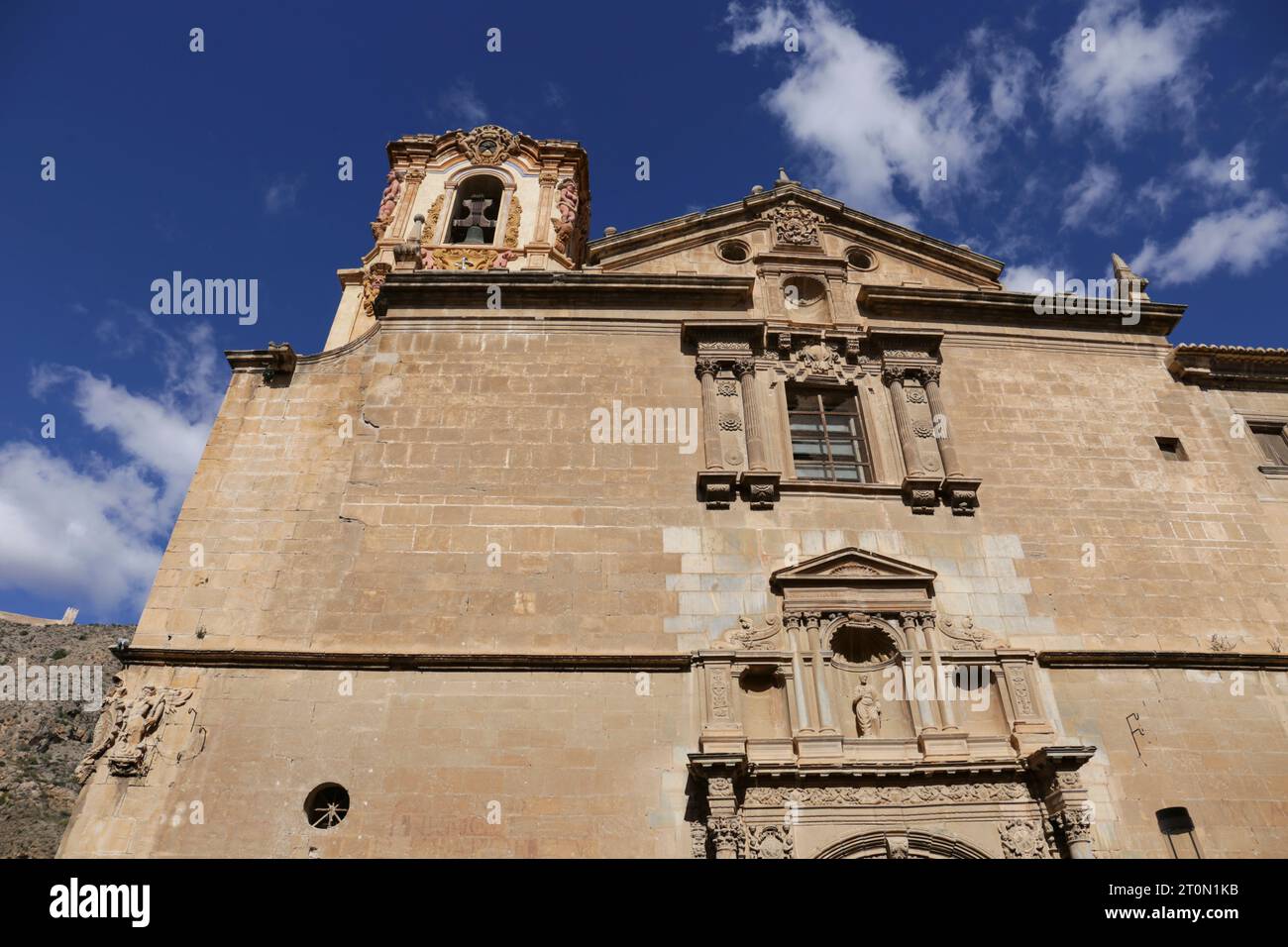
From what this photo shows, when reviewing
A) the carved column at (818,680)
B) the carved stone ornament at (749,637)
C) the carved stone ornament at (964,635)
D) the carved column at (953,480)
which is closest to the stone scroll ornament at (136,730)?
the carved stone ornament at (749,637)

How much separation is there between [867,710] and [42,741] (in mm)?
44832

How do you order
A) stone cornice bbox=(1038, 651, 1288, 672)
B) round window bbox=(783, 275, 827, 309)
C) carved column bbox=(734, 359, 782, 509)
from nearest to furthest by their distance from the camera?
stone cornice bbox=(1038, 651, 1288, 672) → carved column bbox=(734, 359, 782, 509) → round window bbox=(783, 275, 827, 309)

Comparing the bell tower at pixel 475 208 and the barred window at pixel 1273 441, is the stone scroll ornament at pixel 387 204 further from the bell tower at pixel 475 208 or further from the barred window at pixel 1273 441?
the barred window at pixel 1273 441

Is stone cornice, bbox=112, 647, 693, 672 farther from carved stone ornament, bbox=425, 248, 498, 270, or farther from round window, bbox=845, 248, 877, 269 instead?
carved stone ornament, bbox=425, 248, 498, 270

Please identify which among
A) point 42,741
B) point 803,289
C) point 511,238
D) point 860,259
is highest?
point 511,238

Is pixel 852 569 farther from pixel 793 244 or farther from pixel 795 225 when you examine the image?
pixel 795 225

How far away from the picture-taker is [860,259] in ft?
50.0

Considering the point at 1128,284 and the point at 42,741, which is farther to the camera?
the point at 42,741

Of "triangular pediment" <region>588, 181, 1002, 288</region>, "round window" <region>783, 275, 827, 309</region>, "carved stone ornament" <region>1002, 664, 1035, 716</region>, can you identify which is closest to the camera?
"carved stone ornament" <region>1002, 664, 1035, 716</region>

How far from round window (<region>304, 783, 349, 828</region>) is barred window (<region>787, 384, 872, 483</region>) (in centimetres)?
741

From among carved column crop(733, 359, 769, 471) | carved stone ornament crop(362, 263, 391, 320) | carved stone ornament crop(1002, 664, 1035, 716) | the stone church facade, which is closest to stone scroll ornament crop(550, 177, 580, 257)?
carved stone ornament crop(362, 263, 391, 320)

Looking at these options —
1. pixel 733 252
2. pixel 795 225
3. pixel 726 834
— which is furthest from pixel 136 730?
pixel 795 225

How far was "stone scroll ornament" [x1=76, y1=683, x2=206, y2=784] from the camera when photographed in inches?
362
